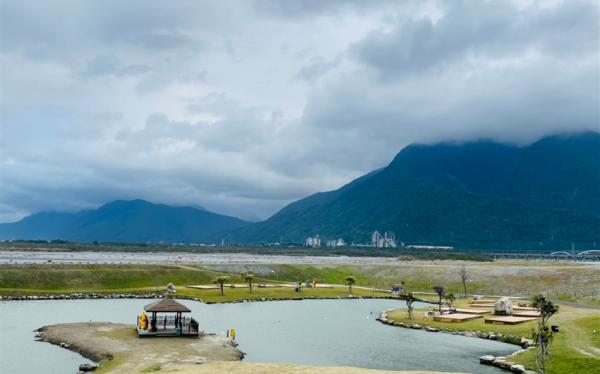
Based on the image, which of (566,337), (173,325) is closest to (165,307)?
(173,325)

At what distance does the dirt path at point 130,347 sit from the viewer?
40.9m

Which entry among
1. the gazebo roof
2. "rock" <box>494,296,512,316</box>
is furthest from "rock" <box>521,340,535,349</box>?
the gazebo roof

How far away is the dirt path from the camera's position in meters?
40.9

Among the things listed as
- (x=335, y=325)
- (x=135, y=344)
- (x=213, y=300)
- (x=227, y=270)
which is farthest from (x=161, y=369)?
(x=227, y=270)

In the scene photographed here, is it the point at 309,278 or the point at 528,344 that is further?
the point at 309,278

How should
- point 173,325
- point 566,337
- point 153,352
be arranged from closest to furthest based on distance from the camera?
1. point 153,352
2. point 566,337
3. point 173,325

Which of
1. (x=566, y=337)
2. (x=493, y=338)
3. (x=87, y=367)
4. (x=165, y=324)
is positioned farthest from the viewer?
(x=493, y=338)

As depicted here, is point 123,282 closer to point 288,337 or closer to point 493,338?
point 288,337

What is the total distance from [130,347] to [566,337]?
37233 millimetres

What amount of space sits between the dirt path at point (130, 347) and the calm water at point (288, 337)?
4.58ft

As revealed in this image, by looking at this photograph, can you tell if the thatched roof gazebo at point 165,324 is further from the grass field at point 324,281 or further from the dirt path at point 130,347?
the grass field at point 324,281

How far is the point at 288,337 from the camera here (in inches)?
2195

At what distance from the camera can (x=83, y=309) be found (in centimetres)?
7288

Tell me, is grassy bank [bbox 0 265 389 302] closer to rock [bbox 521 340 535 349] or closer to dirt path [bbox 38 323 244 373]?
dirt path [bbox 38 323 244 373]
